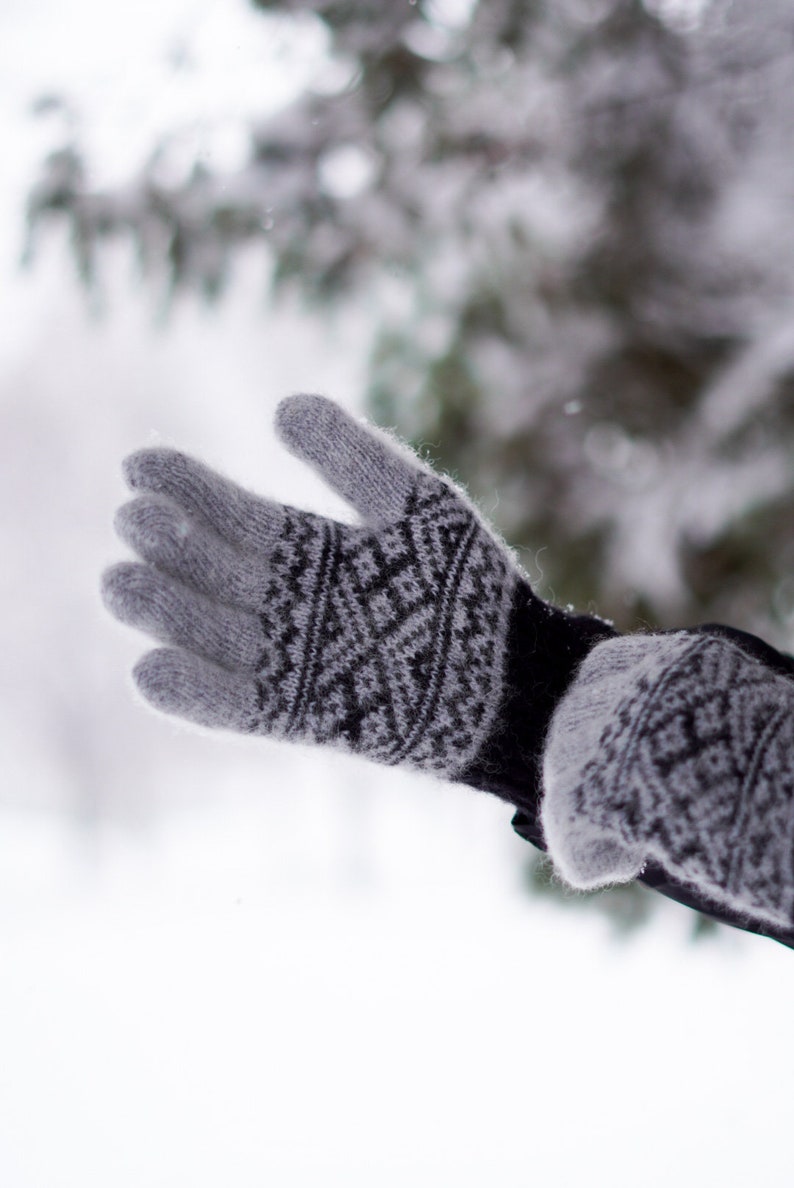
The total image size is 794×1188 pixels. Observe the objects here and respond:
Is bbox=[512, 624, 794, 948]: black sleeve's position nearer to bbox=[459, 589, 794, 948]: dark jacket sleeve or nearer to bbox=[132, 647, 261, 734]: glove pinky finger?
bbox=[459, 589, 794, 948]: dark jacket sleeve

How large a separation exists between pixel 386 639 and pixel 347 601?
0.16ft

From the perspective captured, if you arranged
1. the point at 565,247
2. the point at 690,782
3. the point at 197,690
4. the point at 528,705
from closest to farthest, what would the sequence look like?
1. the point at 690,782
2. the point at 197,690
3. the point at 528,705
4. the point at 565,247

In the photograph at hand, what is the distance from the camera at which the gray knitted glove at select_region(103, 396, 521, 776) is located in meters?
0.80

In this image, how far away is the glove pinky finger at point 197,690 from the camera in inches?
29.4

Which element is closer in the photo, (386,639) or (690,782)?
(690,782)

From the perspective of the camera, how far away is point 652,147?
1302 mm

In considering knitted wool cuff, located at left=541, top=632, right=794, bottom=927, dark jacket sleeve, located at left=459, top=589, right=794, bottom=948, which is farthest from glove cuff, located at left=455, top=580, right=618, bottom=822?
knitted wool cuff, located at left=541, top=632, right=794, bottom=927

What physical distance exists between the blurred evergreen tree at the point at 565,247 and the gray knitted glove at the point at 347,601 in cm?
47

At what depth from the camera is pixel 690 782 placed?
650 mm

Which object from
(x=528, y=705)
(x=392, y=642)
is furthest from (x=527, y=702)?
(x=392, y=642)

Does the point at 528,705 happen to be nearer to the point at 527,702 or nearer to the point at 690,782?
the point at 527,702

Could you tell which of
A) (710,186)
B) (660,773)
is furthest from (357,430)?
(710,186)

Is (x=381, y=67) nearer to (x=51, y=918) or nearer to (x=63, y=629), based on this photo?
(x=63, y=629)

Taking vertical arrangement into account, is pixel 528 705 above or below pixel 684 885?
above
